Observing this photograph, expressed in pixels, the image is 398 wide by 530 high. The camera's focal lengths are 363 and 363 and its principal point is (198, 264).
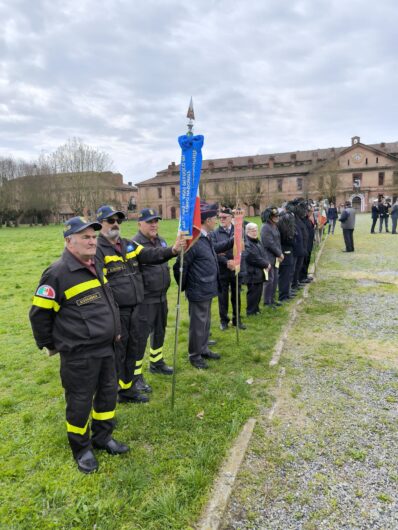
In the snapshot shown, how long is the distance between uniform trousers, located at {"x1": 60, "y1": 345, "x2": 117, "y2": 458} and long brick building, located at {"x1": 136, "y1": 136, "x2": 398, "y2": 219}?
60.2 metres

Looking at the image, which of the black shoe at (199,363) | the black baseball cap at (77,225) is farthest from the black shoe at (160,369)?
the black baseball cap at (77,225)

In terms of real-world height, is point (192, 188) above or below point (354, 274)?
above

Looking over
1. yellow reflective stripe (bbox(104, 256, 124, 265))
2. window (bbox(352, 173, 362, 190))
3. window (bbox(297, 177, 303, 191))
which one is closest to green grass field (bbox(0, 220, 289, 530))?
yellow reflective stripe (bbox(104, 256, 124, 265))

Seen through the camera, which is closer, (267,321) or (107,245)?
(107,245)

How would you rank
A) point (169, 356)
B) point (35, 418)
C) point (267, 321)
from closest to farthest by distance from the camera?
point (35, 418), point (169, 356), point (267, 321)

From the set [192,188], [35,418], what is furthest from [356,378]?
[35,418]

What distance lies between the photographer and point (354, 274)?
1210cm

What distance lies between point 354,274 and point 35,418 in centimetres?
1069

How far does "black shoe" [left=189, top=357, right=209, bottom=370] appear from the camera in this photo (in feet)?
18.0

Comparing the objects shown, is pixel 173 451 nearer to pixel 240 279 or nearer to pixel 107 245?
pixel 107 245

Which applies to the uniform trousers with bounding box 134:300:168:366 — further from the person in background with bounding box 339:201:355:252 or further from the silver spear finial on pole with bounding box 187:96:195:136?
the person in background with bounding box 339:201:355:252

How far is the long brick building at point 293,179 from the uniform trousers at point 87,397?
6015cm

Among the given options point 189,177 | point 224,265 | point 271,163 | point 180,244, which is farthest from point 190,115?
point 271,163

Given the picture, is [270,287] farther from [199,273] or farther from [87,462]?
[87,462]
